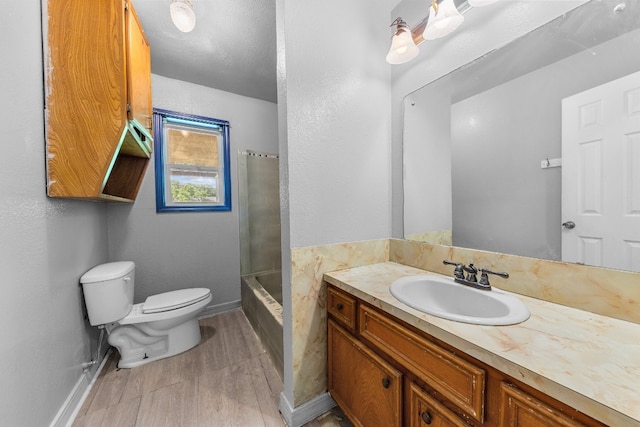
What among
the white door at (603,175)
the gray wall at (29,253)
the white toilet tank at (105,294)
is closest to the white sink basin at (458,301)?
the white door at (603,175)

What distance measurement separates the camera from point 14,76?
100 cm

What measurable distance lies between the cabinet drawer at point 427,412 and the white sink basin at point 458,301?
0.27 metres

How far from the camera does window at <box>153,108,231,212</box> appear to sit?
7.73 ft

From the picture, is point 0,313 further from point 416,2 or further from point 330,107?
point 416,2

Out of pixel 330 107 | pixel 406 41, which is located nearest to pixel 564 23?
pixel 406 41

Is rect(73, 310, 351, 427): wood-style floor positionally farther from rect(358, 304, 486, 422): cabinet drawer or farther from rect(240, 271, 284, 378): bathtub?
rect(358, 304, 486, 422): cabinet drawer

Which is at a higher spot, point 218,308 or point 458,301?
point 458,301

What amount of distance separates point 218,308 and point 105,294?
120 centimetres

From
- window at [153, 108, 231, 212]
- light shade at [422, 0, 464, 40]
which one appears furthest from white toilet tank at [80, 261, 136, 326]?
light shade at [422, 0, 464, 40]

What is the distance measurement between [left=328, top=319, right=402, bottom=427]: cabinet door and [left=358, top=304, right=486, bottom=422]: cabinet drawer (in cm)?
9

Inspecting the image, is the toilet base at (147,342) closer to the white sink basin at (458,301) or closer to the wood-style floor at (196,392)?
the wood-style floor at (196,392)

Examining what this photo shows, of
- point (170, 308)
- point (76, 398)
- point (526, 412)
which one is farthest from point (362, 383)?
point (76, 398)

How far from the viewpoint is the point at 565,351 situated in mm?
591

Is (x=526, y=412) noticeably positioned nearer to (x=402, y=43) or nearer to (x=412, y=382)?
(x=412, y=382)
